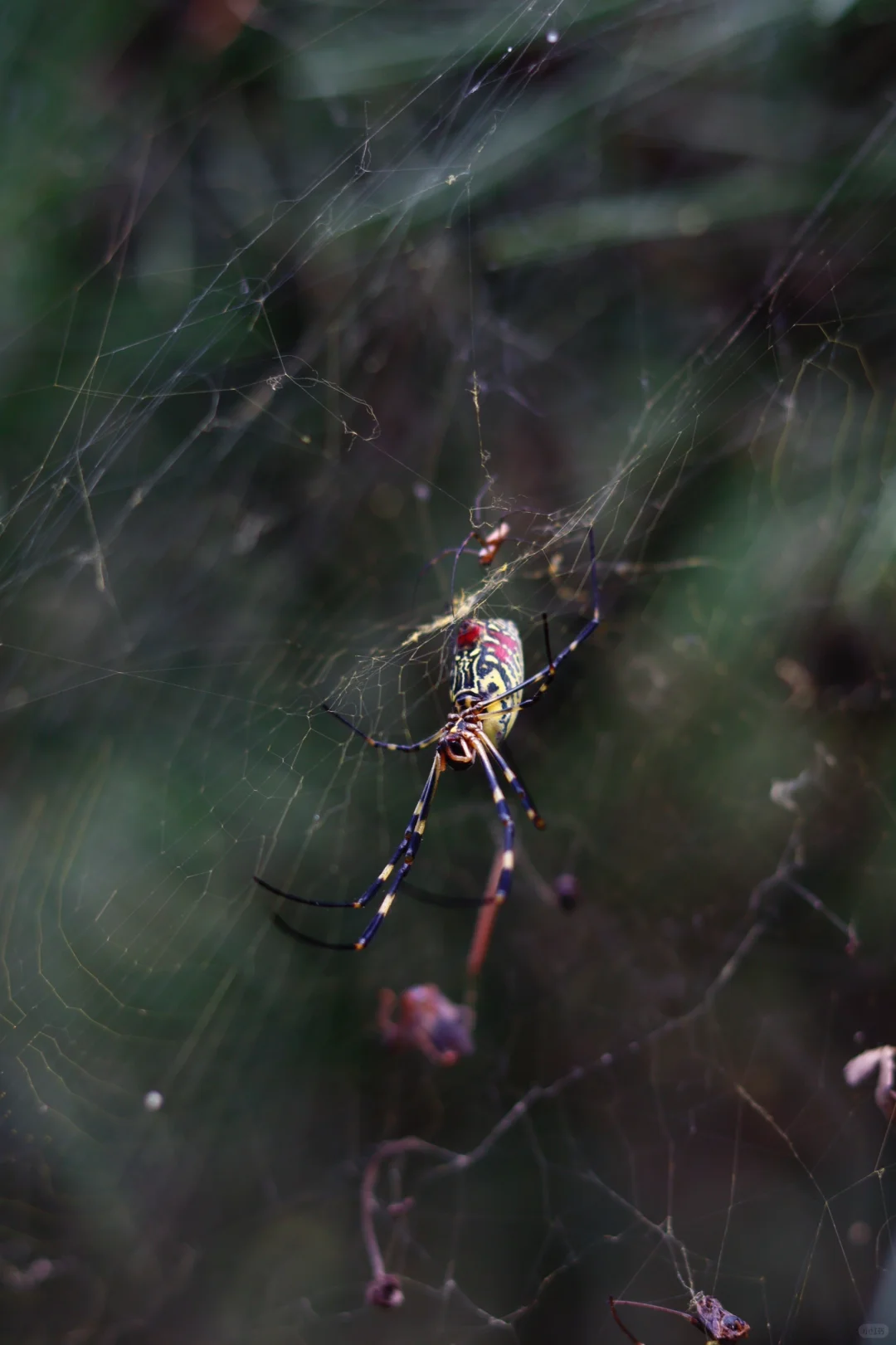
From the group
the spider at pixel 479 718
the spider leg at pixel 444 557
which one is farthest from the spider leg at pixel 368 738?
the spider leg at pixel 444 557

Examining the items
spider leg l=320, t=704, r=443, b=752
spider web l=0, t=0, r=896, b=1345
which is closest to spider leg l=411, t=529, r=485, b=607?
spider web l=0, t=0, r=896, b=1345

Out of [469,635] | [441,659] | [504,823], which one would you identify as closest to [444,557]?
[441,659]

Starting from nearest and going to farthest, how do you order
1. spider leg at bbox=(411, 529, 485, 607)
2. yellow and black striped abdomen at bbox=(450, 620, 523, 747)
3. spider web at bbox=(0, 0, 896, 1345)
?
yellow and black striped abdomen at bbox=(450, 620, 523, 747)
spider web at bbox=(0, 0, 896, 1345)
spider leg at bbox=(411, 529, 485, 607)

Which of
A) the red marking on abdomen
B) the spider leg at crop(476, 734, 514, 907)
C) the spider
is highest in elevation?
the red marking on abdomen

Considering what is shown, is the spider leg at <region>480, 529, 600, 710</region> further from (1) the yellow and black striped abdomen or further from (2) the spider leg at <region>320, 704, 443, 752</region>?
(2) the spider leg at <region>320, 704, 443, 752</region>

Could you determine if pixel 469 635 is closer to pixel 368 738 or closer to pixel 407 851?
pixel 368 738

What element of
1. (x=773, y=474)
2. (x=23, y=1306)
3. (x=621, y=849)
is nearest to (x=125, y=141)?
(x=773, y=474)

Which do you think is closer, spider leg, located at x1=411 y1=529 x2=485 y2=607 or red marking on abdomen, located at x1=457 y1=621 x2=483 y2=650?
red marking on abdomen, located at x1=457 y1=621 x2=483 y2=650

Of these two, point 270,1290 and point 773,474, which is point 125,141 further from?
point 270,1290

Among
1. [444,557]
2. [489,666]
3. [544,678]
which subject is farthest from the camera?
[444,557]
